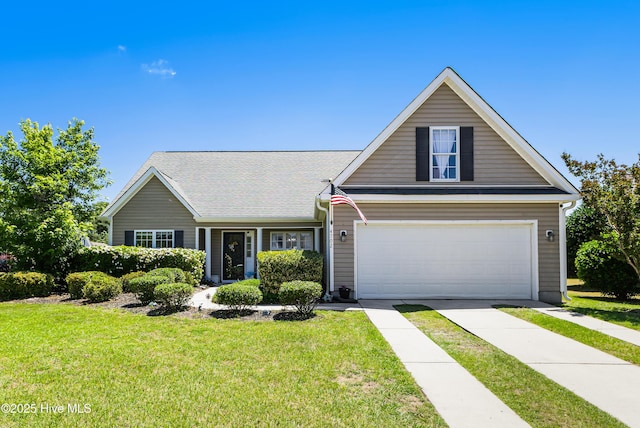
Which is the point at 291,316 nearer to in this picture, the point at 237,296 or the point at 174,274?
the point at 237,296

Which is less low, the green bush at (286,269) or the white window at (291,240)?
the white window at (291,240)

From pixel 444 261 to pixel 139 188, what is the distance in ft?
41.2

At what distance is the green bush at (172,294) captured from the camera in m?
8.98

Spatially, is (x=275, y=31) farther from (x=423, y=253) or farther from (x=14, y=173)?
(x=14, y=173)

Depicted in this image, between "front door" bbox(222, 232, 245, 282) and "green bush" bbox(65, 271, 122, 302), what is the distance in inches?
202

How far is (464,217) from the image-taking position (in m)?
11.3

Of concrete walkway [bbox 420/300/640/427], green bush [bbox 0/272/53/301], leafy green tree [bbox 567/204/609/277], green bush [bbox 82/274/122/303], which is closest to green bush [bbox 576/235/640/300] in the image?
leafy green tree [bbox 567/204/609/277]

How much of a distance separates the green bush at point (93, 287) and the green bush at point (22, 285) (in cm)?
118

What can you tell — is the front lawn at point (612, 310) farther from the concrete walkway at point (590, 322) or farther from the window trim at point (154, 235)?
the window trim at point (154, 235)

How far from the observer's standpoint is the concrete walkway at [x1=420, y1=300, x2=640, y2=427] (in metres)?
4.16

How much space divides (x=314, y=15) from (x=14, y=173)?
482 inches

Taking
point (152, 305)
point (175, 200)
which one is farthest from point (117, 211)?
point (152, 305)

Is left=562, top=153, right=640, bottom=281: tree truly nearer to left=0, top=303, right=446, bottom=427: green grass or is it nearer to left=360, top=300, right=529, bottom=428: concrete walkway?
left=360, top=300, right=529, bottom=428: concrete walkway

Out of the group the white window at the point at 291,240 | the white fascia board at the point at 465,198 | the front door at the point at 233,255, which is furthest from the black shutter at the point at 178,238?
the white fascia board at the point at 465,198
